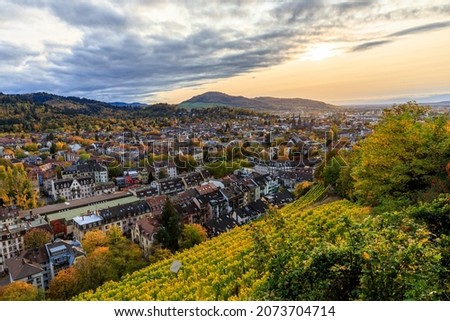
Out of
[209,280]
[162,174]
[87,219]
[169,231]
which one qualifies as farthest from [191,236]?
[162,174]

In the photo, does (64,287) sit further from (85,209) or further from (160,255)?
(85,209)

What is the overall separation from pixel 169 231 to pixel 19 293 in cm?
503

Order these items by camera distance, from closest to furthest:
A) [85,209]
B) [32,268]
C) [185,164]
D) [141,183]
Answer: [32,268] → [85,209] → [141,183] → [185,164]

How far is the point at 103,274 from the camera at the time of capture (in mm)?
9086

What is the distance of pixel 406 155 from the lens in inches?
218

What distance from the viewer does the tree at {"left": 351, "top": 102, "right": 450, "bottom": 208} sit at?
5.26 m

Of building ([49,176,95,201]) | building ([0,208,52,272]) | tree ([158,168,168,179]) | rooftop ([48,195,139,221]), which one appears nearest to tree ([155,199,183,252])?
rooftop ([48,195,139,221])

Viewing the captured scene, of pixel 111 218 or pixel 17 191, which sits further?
pixel 17 191

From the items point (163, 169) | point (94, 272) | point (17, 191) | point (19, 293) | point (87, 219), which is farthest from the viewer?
point (163, 169)

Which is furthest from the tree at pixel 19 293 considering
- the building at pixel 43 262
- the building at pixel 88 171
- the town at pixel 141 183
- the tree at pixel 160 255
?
the building at pixel 88 171

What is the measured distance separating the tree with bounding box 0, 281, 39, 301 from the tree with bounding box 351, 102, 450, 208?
8.92 m

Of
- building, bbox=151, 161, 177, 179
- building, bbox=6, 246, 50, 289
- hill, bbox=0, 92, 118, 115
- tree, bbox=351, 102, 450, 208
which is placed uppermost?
hill, bbox=0, 92, 118, 115

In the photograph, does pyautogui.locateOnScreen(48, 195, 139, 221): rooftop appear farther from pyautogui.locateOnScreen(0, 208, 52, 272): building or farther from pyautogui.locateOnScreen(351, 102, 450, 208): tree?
pyautogui.locateOnScreen(351, 102, 450, 208): tree

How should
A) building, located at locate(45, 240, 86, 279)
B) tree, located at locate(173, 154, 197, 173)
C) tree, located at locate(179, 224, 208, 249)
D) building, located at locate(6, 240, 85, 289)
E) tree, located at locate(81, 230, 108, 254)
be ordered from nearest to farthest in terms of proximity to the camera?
building, located at locate(6, 240, 85, 289) < building, located at locate(45, 240, 86, 279) < tree, located at locate(179, 224, 208, 249) < tree, located at locate(81, 230, 108, 254) < tree, located at locate(173, 154, 197, 173)
